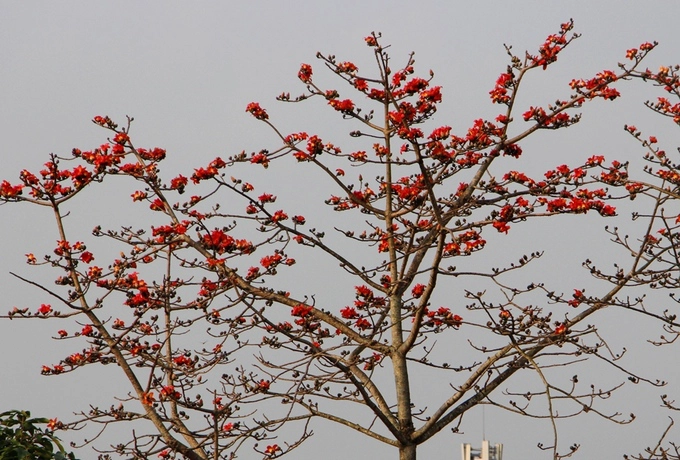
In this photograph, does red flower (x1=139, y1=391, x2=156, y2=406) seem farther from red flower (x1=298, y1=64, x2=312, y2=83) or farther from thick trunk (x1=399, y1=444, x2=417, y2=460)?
red flower (x1=298, y1=64, x2=312, y2=83)

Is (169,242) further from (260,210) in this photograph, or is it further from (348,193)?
(348,193)

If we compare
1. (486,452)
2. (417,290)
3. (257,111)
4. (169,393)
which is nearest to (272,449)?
(169,393)

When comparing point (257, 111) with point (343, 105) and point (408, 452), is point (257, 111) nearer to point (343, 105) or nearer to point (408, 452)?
point (343, 105)

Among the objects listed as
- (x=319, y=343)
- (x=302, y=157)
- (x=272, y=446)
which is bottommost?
(x=272, y=446)

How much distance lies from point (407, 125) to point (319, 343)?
2243 millimetres

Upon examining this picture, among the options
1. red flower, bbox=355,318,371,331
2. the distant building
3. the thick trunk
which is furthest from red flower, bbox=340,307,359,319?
the distant building

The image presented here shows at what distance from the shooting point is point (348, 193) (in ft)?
26.0

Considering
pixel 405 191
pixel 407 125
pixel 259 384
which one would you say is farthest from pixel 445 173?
pixel 259 384

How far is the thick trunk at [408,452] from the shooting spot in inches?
310

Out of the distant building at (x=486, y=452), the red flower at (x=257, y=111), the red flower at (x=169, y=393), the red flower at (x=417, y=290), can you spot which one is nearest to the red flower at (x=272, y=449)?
the red flower at (x=169, y=393)

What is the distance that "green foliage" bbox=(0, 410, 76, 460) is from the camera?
7027mm

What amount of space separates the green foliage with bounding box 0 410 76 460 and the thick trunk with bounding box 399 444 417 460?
110 inches

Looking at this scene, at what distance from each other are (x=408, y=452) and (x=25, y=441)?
10.5 feet

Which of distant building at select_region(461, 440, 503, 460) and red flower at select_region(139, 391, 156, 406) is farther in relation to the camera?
Answer: distant building at select_region(461, 440, 503, 460)
